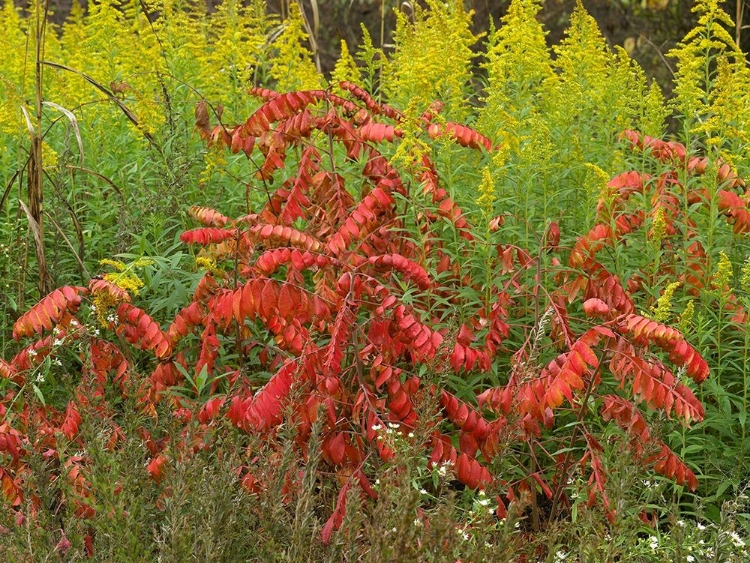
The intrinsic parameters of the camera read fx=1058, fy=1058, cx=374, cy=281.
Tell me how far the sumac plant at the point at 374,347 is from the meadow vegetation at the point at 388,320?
0.06 ft

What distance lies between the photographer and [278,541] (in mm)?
3535

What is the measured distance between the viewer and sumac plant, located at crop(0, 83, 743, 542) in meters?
3.83

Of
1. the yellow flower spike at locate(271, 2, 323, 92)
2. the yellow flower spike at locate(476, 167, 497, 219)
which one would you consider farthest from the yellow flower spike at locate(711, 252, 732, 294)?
the yellow flower spike at locate(271, 2, 323, 92)

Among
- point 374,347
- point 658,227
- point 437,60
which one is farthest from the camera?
point 437,60

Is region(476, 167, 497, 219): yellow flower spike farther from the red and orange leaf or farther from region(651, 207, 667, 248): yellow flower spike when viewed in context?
the red and orange leaf

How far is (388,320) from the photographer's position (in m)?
4.16

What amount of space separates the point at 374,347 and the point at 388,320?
120mm

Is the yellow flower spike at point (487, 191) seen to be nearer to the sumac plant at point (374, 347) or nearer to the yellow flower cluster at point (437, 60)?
the sumac plant at point (374, 347)

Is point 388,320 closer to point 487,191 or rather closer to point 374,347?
point 374,347

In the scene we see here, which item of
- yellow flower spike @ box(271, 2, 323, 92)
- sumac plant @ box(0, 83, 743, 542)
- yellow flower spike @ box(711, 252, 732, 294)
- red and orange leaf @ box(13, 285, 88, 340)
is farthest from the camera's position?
yellow flower spike @ box(271, 2, 323, 92)

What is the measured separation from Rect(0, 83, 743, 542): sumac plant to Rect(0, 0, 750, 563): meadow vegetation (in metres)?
0.02

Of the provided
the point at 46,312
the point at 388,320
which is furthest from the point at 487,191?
the point at 46,312

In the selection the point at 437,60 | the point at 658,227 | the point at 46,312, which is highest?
the point at 437,60

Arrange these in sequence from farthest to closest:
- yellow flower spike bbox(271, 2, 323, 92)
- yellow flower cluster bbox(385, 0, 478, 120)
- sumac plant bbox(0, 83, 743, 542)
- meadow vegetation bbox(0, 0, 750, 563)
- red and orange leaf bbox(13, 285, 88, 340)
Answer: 1. yellow flower spike bbox(271, 2, 323, 92)
2. yellow flower cluster bbox(385, 0, 478, 120)
3. red and orange leaf bbox(13, 285, 88, 340)
4. sumac plant bbox(0, 83, 743, 542)
5. meadow vegetation bbox(0, 0, 750, 563)
